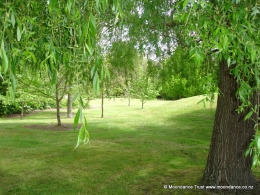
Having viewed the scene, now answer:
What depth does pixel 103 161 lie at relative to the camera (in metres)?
8.18

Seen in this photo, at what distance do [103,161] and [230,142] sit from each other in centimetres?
409

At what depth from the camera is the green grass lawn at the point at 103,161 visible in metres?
6.02

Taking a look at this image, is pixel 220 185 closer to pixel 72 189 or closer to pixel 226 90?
pixel 226 90

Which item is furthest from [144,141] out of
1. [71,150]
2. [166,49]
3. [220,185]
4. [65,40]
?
[65,40]

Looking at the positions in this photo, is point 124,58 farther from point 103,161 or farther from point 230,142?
point 103,161

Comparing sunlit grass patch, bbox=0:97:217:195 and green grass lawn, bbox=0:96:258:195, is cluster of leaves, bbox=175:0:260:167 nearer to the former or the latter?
green grass lawn, bbox=0:96:258:195

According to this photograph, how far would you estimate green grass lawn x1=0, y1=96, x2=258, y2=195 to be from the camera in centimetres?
602

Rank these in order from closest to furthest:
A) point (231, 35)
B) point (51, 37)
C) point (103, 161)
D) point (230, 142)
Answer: point (51, 37) < point (231, 35) < point (230, 142) < point (103, 161)

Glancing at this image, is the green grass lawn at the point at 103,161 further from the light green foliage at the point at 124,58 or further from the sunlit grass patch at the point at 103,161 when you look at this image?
the light green foliage at the point at 124,58

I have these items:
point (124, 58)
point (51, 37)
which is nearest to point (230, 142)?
point (124, 58)

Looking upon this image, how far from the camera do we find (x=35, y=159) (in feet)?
27.9

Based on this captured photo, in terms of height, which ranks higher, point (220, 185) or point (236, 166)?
point (236, 166)

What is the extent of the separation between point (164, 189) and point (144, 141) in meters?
6.02

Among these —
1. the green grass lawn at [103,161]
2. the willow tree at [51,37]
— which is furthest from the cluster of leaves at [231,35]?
the green grass lawn at [103,161]
